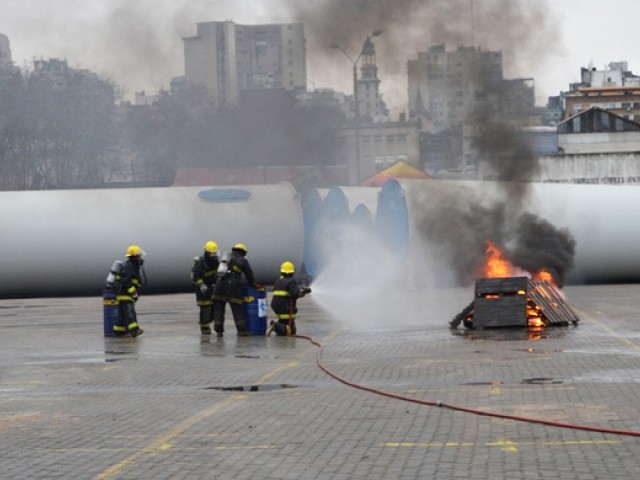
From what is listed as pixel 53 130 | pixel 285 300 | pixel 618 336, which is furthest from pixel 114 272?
pixel 53 130

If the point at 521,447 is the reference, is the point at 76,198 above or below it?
above

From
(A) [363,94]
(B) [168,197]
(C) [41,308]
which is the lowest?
(C) [41,308]

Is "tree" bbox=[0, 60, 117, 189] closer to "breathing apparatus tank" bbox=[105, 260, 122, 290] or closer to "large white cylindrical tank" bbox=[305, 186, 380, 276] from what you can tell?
"large white cylindrical tank" bbox=[305, 186, 380, 276]

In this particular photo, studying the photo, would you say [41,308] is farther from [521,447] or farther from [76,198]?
[521,447]

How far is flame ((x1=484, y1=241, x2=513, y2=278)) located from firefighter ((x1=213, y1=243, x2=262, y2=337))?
787 cm

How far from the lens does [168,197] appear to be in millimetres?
36719

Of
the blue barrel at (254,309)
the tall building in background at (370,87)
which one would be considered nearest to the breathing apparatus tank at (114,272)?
the blue barrel at (254,309)

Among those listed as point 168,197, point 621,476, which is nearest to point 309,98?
point 168,197

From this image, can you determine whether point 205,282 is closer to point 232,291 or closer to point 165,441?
point 232,291

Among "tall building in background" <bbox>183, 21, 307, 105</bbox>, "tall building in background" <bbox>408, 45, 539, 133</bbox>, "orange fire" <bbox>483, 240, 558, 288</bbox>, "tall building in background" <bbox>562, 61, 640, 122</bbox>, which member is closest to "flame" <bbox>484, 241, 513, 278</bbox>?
"orange fire" <bbox>483, 240, 558, 288</bbox>

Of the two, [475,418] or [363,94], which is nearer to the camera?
[475,418]

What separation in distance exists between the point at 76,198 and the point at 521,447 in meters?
27.6

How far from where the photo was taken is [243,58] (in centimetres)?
5409

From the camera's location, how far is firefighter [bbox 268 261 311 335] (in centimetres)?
2144
